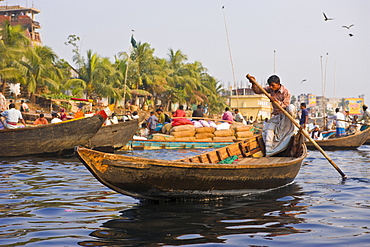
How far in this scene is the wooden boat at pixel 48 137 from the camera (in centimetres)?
1109

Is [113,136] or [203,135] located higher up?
[113,136]

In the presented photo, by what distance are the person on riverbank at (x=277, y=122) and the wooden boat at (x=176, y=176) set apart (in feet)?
3.89

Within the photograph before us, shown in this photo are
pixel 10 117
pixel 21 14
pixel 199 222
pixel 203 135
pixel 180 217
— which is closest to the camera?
pixel 199 222

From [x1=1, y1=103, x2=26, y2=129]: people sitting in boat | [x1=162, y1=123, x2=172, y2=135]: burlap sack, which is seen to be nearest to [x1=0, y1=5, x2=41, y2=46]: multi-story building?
[x1=162, y1=123, x2=172, y2=135]: burlap sack

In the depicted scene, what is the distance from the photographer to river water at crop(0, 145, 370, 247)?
4059 mm

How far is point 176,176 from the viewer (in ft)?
16.9

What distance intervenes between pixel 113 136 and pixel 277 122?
293 inches

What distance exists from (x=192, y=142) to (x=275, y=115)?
7922 mm

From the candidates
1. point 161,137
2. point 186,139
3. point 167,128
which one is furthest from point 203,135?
point 161,137

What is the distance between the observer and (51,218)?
4.82 metres

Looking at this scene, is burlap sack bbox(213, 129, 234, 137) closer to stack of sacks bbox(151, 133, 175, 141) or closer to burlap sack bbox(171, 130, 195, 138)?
burlap sack bbox(171, 130, 195, 138)

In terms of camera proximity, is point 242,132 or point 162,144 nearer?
point 162,144

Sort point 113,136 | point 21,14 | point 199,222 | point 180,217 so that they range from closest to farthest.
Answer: point 199,222
point 180,217
point 113,136
point 21,14

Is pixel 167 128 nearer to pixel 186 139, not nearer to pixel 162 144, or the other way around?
pixel 186 139
